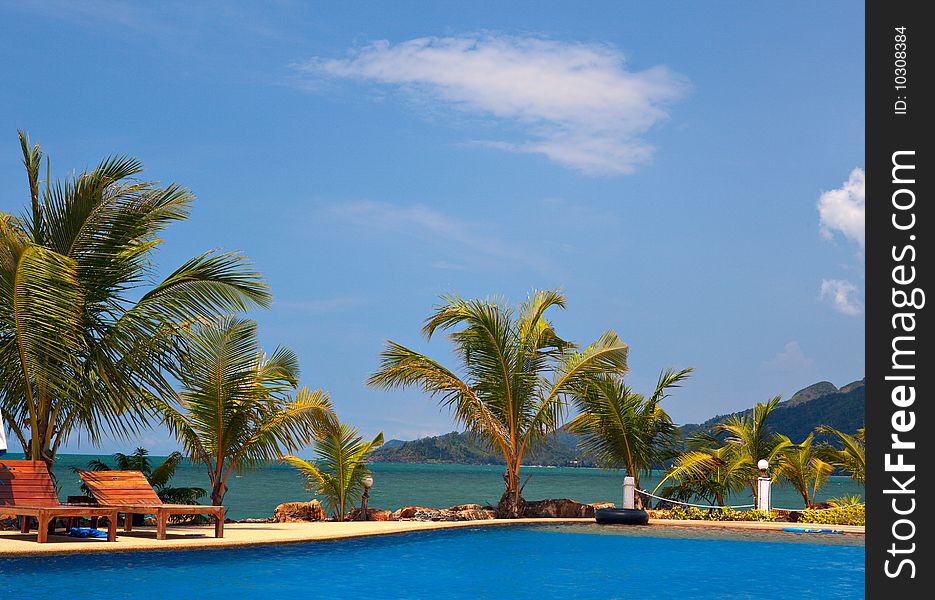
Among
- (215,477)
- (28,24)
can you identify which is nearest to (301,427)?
(215,477)

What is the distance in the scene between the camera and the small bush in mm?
18625

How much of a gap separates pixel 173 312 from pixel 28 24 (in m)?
16.8

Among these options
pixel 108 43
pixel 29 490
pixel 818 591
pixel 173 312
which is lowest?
pixel 818 591

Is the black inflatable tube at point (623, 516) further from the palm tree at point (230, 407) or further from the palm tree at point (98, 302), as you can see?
the palm tree at point (98, 302)

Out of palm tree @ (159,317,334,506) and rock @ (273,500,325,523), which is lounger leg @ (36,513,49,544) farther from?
rock @ (273,500,325,523)

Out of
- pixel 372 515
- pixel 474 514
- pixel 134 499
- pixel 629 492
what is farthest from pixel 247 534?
pixel 629 492

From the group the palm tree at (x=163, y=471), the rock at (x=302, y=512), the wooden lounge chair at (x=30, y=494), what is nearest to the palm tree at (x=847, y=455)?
the rock at (x=302, y=512)

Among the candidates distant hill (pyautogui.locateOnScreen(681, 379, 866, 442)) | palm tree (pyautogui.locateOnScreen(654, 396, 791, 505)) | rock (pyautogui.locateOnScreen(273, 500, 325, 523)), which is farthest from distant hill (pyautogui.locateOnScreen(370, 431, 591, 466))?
rock (pyautogui.locateOnScreen(273, 500, 325, 523))

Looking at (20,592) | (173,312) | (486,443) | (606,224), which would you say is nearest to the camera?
(20,592)

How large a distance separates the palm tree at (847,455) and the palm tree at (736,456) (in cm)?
99

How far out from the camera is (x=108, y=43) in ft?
80.0

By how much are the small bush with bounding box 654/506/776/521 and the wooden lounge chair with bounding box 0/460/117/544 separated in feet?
37.5

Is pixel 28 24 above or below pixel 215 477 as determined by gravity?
above
